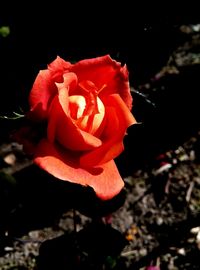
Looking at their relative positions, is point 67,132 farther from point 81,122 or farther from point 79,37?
point 79,37

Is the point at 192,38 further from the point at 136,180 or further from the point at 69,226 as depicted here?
the point at 69,226

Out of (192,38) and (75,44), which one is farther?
(192,38)

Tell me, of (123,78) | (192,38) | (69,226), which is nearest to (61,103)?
(123,78)

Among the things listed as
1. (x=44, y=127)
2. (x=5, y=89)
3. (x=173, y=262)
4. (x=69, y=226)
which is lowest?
(x=173, y=262)

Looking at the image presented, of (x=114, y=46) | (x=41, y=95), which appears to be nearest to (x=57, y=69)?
(x=41, y=95)

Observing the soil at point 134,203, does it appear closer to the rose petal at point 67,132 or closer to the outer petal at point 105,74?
the outer petal at point 105,74

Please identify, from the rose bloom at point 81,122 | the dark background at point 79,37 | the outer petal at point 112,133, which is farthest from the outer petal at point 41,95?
the dark background at point 79,37

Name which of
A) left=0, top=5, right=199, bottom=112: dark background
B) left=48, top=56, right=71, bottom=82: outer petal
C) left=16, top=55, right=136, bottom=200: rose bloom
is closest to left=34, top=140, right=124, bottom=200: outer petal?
left=16, top=55, right=136, bottom=200: rose bloom

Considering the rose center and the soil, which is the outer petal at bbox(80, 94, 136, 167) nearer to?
the rose center
